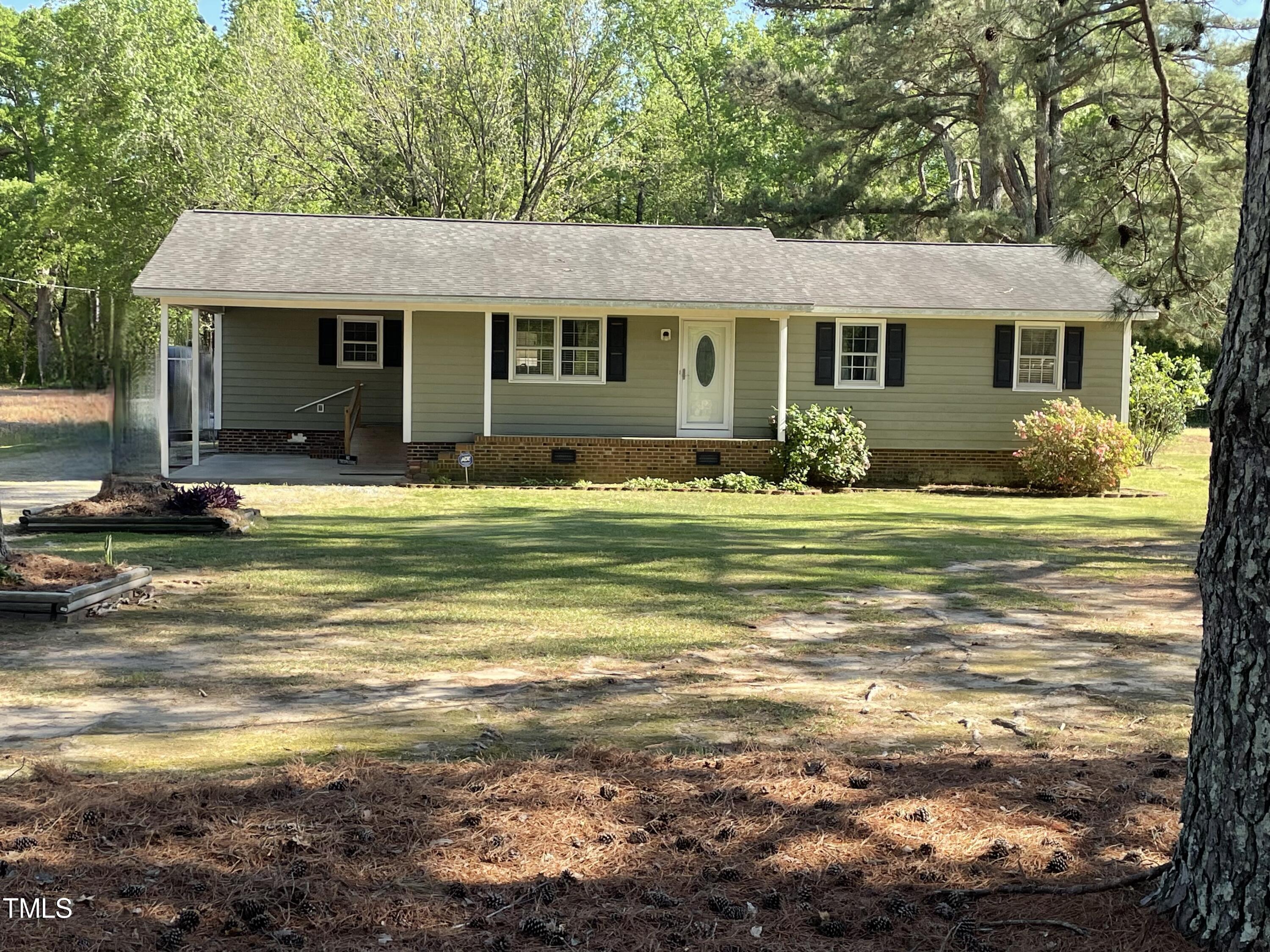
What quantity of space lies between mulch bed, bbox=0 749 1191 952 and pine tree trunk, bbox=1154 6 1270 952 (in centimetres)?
18

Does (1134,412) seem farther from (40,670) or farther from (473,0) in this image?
(40,670)

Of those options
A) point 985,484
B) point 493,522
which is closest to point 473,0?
point 985,484

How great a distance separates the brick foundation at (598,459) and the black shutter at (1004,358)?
13.8ft

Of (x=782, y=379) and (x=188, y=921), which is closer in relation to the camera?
(x=188, y=921)

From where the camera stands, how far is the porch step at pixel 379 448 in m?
20.8

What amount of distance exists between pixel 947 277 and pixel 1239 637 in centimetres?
1939

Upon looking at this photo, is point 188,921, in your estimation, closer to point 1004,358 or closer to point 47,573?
point 47,573

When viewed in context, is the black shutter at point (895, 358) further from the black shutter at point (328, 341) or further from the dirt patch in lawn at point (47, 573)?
the dirt patch in lawn at point (47, 573)

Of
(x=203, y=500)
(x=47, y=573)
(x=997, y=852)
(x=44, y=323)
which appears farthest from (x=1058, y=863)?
(x=44, y=323)

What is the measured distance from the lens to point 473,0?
105 feet

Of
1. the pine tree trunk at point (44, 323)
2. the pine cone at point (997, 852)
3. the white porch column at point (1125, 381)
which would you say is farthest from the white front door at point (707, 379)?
the pine tree trunk at point (44, 323)

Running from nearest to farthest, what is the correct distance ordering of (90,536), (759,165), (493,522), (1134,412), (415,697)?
(415,697)
(90,536)
(493,522)
(1134,412)
(759,165)

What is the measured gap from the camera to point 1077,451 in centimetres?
1898

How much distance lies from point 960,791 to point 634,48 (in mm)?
40083
